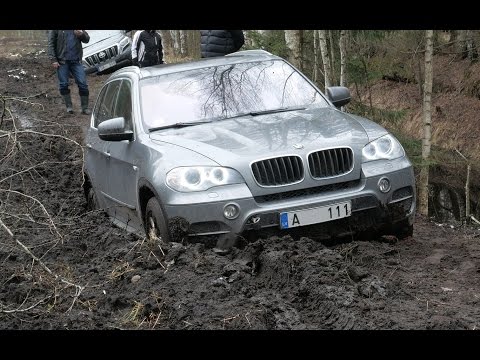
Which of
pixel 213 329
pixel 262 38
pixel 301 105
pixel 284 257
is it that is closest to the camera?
pixel 213 329

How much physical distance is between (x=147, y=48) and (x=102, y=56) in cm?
925

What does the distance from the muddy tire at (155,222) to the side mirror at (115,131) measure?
0.89 metres

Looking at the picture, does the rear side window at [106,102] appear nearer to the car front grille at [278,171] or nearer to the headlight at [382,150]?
the car front grille at [278,171]

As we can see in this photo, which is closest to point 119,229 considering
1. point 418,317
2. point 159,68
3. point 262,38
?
point 159,68

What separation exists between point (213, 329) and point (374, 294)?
1.26 metres

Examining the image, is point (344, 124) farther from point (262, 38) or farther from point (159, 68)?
point (262, 38)

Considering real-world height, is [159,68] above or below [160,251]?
above

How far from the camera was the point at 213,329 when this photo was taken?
4562 mm

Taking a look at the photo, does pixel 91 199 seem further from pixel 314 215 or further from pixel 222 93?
pixel 314 215

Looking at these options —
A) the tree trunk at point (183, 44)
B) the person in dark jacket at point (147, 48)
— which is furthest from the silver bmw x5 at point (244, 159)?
the tree trunk at point (183, 44)

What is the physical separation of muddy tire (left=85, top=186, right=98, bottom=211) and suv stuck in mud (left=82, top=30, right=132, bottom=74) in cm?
1483

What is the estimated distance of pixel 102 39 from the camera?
2378cm

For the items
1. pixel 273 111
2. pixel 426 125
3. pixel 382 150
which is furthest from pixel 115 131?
pixel 426 125
